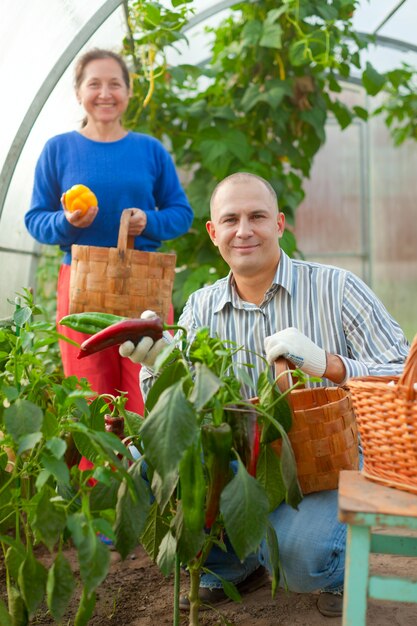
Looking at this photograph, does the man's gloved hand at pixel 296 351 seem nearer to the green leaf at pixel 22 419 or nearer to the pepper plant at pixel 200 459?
the pepper plant at pixel 200 459

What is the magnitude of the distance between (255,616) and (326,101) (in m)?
3.14

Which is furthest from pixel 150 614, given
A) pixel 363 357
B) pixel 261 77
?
pixel 261 77

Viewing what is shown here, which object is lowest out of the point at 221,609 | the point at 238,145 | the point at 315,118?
the point at 221,609

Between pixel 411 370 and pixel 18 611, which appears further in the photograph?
pixel 18 611

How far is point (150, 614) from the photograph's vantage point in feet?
6.17

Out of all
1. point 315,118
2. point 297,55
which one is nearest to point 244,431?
point 297,55

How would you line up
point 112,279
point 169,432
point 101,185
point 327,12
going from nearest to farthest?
point 169,432 → point 112,279 → point 101,185 → point 327,12

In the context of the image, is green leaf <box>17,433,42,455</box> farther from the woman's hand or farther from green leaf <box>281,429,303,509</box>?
the woman's hand

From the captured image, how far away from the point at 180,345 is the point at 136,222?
2.02ft

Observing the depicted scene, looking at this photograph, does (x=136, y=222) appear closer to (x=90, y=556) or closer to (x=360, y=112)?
(x=90, y=556)

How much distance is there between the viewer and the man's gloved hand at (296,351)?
1.60m

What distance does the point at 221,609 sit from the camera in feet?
6.30

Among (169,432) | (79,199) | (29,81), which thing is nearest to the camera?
(169,432)

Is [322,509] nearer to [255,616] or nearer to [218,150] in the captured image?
[255,616]
